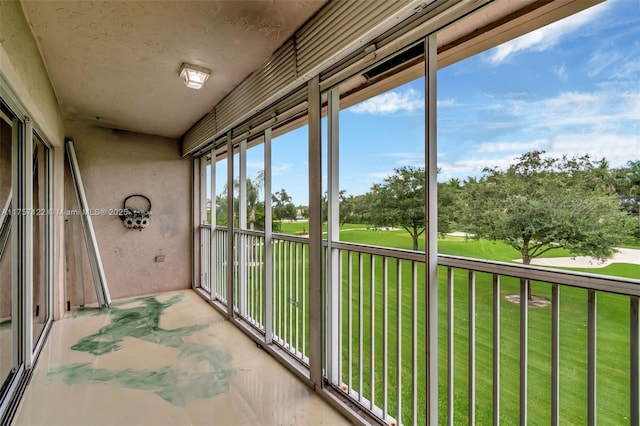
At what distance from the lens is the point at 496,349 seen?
1306 mm

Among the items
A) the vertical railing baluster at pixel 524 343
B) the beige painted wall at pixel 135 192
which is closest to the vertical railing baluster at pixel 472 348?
the vertical railing baluster at pixel 524 343

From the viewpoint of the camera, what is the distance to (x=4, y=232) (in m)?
2.01

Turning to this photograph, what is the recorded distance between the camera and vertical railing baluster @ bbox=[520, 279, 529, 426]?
1200 mm

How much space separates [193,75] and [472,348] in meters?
2.71

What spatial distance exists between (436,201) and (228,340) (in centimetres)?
242

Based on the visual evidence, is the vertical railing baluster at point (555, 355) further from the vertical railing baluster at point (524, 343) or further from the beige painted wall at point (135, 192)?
the beige painted wall at point (135, 192)

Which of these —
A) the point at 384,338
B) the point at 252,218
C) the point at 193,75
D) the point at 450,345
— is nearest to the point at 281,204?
the point at 252,218

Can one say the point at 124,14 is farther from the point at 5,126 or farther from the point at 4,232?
the point at 4,232

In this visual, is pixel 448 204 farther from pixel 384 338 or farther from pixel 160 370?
pixel 160 370

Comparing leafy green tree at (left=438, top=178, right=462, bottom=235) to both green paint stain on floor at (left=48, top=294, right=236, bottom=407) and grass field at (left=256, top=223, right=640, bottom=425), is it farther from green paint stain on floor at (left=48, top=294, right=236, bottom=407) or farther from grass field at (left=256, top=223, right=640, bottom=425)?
green paint stain on floor at (left=48, top=294, right=236, bottom=407)

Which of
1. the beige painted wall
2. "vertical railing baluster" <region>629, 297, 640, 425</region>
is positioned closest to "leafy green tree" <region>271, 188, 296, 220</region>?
"vertical railing baluster" <region>629, 297, 640, 425</region>

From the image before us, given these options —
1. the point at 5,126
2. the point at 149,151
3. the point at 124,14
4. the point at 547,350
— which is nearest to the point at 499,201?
the point at 547,350

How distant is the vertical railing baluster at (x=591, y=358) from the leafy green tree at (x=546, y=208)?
0.18 m

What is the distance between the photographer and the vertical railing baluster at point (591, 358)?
104 centimetres
